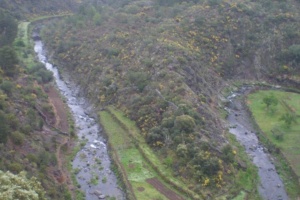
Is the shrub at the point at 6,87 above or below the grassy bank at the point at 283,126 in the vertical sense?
above

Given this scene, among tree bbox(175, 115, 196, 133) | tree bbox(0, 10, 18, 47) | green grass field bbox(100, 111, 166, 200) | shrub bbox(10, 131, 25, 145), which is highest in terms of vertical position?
tree bbox(0, 10, 18, 47)

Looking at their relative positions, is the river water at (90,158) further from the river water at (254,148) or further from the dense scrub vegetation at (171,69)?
the river water at (254,148)

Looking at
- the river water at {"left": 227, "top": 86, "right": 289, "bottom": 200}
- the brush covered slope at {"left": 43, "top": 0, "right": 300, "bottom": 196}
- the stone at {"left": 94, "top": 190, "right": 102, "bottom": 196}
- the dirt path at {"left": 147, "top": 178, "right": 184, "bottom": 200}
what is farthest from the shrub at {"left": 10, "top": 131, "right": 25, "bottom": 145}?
the river water at {"left": 227, "top": 86, "right": 289, "bottom": 200}

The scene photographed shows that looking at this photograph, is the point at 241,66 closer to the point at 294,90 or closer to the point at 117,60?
the point at 294,90

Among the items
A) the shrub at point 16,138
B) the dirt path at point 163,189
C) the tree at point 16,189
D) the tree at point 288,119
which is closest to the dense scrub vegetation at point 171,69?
the shrub at point 16,138

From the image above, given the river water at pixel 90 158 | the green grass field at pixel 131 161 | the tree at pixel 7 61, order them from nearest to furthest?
1. the green grass field at pixel 131 161
2. the river water at pixel 90 158
3. the tree at pixel 7 61

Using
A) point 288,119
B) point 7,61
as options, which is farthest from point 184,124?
point 7,61

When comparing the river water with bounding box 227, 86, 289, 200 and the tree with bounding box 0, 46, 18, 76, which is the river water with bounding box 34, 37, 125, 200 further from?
the river water with bounding box 227, 86, 289, 200
